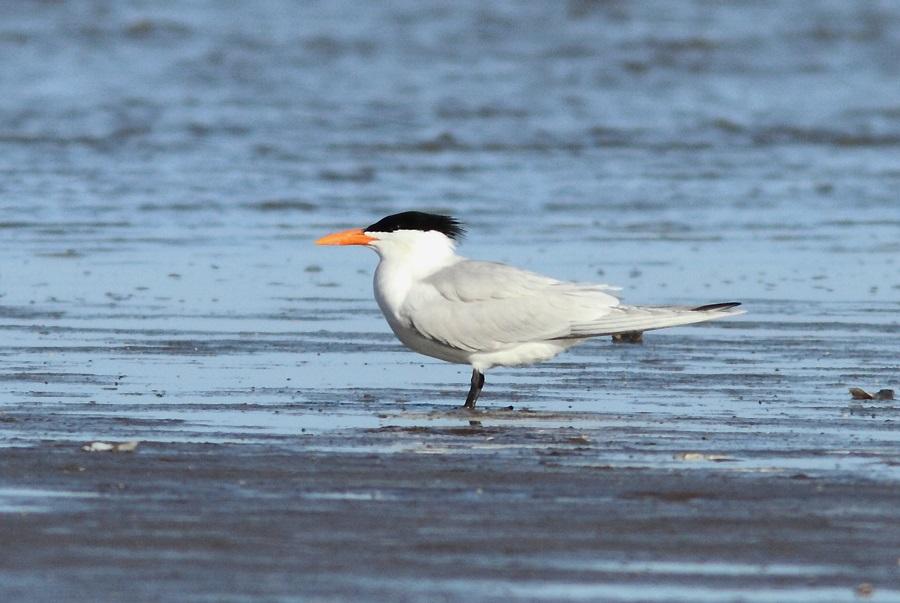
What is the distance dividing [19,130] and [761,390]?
14.3 m

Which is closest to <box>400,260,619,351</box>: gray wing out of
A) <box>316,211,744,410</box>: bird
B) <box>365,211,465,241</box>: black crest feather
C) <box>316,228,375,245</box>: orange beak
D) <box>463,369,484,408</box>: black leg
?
<box>316,211,744,410</box>: bird

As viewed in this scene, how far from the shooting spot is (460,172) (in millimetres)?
18703

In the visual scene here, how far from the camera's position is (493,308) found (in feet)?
27.8

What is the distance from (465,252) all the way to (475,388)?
533cm

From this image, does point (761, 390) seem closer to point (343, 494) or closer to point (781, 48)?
point (343, 494)

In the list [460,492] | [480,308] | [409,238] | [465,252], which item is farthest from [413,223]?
[465,252]

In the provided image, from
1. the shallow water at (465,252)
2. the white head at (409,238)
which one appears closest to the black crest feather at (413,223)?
the white head at (409,238)

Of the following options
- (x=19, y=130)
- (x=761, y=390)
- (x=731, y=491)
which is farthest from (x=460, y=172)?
(x=731, y=491)

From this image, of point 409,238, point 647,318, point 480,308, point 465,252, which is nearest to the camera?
point 480,308

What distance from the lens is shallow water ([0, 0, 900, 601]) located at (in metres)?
5.98

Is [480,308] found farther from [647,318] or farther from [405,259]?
[647,318]

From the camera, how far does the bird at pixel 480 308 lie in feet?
27.5

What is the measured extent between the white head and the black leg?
65cm

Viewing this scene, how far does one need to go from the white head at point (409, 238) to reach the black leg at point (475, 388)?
65 cm
